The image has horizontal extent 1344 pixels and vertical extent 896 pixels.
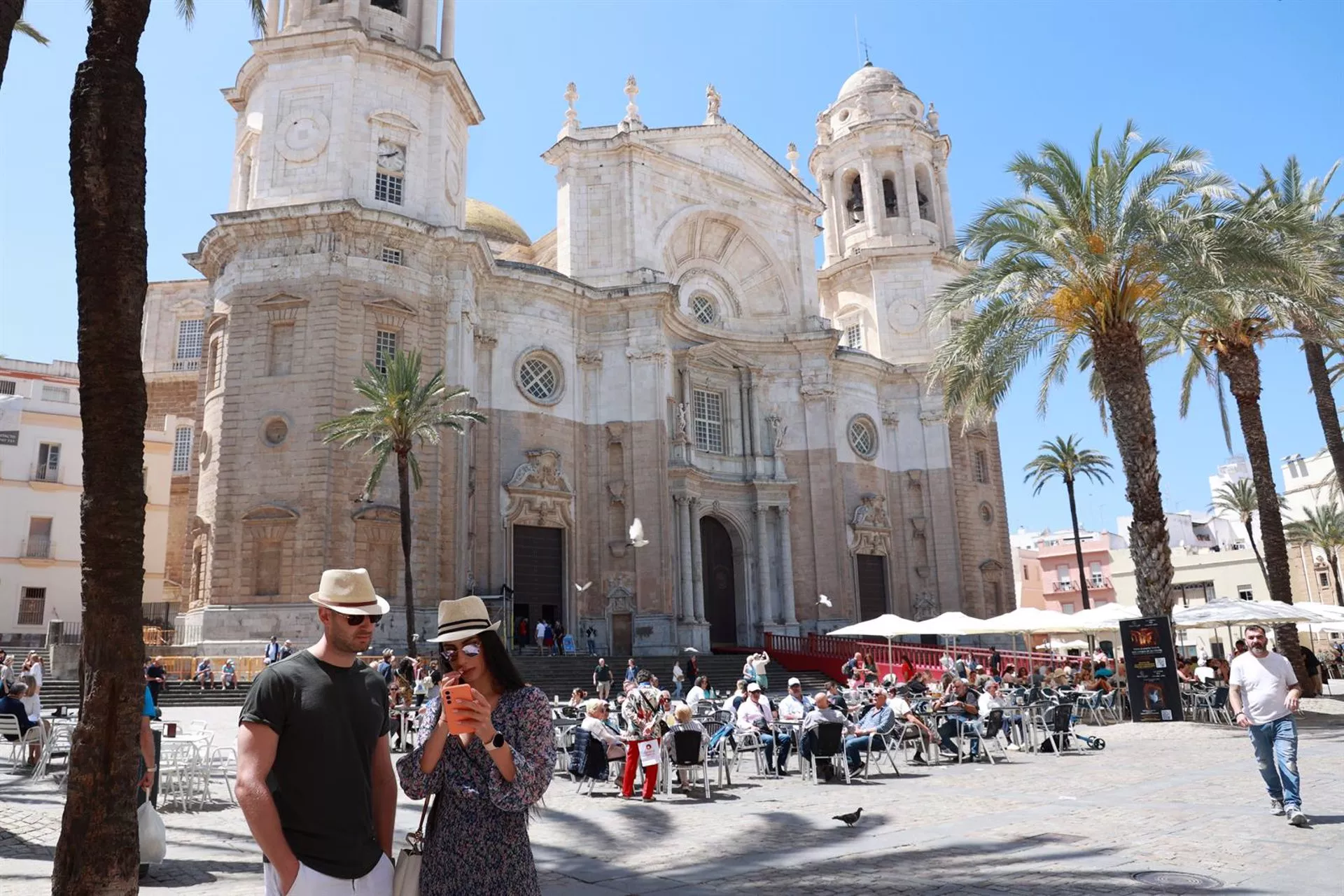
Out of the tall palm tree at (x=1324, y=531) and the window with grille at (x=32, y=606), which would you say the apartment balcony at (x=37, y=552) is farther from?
the tall palm tree at (x=1324, y=531)

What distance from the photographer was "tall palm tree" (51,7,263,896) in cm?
597

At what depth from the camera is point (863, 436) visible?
44.4m

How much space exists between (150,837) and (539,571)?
26.3 metres

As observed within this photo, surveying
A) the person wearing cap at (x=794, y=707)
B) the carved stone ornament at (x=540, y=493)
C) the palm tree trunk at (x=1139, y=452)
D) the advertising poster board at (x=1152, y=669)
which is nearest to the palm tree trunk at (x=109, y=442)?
the person wearing cap at (x=794, y=707)

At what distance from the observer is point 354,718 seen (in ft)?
12.9

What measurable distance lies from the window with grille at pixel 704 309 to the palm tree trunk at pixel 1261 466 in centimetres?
2207

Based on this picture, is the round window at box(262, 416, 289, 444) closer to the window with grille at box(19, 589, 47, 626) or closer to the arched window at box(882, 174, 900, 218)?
the window with grille at box(19, 589, 47, 626)

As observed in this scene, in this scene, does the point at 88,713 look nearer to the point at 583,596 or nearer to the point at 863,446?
the point at 583,596

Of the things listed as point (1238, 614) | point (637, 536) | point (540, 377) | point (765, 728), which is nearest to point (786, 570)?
point (637, 536)

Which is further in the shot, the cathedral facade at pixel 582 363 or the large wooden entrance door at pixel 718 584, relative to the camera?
the large wooden entrance door at pixel 718 584

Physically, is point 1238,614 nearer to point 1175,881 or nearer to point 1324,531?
point 1175,881

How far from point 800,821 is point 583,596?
80.1 ft

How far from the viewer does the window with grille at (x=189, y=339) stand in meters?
45.1

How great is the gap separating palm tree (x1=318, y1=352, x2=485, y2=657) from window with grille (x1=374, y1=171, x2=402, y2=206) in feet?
22.0
